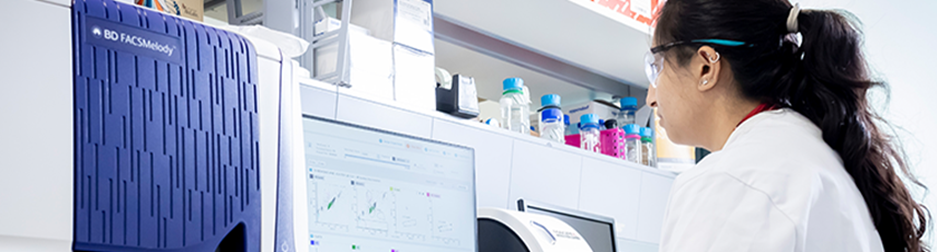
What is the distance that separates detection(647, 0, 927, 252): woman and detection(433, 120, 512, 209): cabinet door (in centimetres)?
74

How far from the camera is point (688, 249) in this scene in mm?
716

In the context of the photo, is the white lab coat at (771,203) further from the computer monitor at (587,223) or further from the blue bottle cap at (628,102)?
the blue bottle cap at (628,102)

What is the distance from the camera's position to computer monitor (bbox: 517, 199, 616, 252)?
1724 mm

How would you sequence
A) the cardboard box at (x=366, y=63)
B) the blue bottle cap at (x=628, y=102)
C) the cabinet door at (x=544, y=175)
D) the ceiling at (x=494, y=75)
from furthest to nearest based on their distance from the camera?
the blue bottle cap at (x=628, y=102)
the ceiling at (x=494, y=75)
the cabinet door at (x=544, y=175)
the cardboard box at (x=366, y=63)

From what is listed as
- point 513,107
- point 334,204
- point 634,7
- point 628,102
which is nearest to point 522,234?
point 334,204

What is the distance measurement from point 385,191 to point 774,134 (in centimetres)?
69

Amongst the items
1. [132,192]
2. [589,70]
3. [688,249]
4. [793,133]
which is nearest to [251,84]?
[132,192]

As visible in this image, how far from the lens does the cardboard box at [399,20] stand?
161 centimetres

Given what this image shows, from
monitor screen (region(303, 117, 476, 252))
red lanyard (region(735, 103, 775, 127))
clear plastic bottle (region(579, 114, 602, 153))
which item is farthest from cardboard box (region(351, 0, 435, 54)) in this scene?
red lanyard (region(735, 103, 775, 127))

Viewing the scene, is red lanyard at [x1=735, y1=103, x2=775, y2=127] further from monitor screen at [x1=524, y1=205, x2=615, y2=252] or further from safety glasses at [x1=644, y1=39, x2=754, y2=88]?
monitor screen at [x1=524, y1=205, x2=615, y2=252]

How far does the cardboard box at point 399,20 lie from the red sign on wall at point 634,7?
0.64 meters

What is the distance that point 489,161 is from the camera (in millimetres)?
1804

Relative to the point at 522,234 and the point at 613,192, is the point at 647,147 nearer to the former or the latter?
the point at 613,192

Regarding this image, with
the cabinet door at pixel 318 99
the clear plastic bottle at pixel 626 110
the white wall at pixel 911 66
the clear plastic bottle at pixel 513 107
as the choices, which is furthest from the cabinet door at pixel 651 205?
the cabinet door at pixel 318 99
